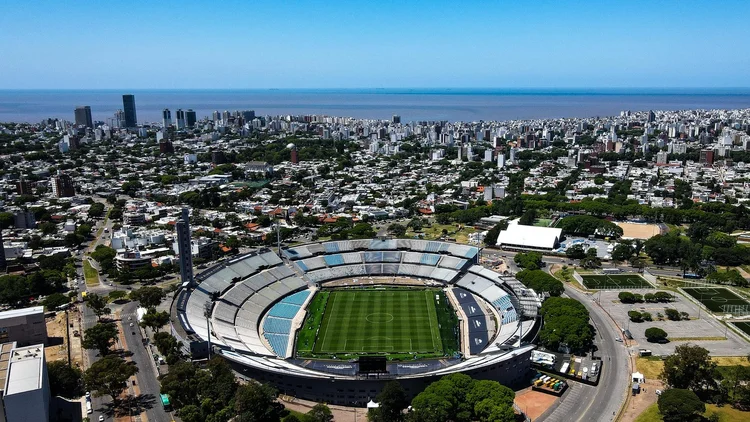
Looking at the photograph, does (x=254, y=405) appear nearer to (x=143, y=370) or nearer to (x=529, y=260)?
(x=143, y=370)

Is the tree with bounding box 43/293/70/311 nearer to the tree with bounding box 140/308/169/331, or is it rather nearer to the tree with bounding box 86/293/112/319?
the tree with bounding box 86/293/112/319

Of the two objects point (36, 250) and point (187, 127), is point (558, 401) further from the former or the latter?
point (187, 127)

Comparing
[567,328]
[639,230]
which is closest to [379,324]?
[567,328]

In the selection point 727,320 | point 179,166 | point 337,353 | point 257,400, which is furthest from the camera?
point 179,166

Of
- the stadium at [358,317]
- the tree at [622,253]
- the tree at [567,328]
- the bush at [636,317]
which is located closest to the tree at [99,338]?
the stadium at [358,317]

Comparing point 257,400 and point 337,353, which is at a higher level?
point 257,400

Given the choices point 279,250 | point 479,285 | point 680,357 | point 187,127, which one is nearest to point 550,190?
point 479,285
